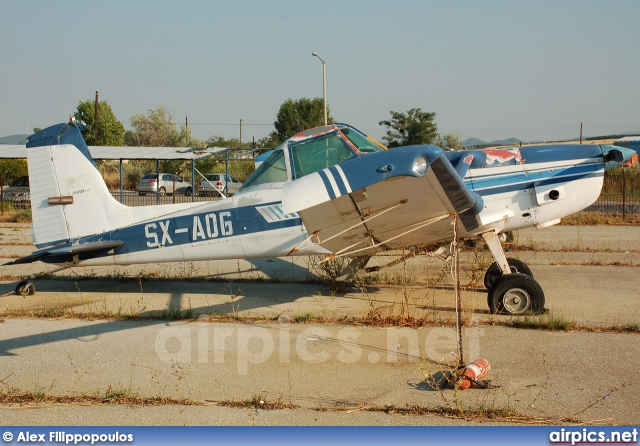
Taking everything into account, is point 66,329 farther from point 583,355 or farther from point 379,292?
point 583,355

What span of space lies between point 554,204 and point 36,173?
7.06 meters

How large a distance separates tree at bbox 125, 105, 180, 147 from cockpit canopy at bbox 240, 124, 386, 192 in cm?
5844

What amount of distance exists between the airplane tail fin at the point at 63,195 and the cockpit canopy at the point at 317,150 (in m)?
2.37

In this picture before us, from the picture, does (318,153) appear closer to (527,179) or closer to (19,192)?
(527,179)

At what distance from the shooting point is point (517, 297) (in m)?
7.62

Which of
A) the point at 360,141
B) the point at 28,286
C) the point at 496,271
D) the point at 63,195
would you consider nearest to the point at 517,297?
the point at 496,271

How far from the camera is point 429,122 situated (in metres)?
28.6

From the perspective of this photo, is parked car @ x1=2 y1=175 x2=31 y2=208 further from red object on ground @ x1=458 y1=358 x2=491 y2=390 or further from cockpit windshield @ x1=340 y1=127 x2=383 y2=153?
red object on ground @ x1=458 y1=358 x2=491 y2=390

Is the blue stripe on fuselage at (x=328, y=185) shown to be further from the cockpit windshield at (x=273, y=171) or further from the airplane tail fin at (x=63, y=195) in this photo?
the airplane tail fin at (x=63, y=195)

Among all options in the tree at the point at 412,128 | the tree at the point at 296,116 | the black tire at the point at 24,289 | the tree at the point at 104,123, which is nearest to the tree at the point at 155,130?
the tree at the point at 104,123

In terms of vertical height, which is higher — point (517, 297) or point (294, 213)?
point (294, 213)

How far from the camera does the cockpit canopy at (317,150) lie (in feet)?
26.3

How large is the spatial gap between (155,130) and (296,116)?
2699 centimetres

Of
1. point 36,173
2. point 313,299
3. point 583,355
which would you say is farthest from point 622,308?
point 36,173
